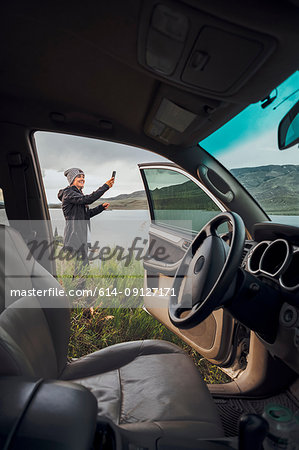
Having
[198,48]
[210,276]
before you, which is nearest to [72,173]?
[198,48]

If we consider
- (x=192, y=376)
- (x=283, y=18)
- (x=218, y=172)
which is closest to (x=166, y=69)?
(x=283, y=18)

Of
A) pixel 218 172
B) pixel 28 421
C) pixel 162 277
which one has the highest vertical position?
pixel 218 172

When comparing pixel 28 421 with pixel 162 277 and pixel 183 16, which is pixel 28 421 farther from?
pixel 162 277

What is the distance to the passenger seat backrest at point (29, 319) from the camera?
81 cm

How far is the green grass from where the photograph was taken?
2.32 metres

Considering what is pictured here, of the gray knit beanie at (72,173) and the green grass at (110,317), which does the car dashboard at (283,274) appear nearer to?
the green grass at (110,317)

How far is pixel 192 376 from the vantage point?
1.11 metres

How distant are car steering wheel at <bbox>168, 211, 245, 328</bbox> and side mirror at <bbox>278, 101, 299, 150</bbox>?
1.56ft

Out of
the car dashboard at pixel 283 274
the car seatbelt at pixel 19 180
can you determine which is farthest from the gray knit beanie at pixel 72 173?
the car dashboard at pixel 283 274

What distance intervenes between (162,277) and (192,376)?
1.08m

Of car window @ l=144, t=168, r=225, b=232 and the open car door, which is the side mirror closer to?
the open car door

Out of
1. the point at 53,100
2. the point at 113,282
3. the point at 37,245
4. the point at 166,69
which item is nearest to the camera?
the point at 166,69

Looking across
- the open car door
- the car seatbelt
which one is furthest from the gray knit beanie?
the car seatbelt

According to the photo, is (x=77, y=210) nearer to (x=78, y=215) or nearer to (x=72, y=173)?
(x=78, y=215)
